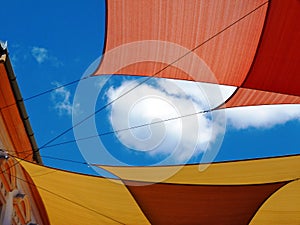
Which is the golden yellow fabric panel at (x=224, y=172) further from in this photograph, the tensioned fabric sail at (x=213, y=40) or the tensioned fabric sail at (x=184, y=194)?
the tensioned fabric sail at (x=213, y=40)

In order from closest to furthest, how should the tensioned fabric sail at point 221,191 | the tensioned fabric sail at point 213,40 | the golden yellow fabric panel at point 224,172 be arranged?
the tensioned fabric sail at point 213,40
the tensioned fabric sail at point 221,191
the golden yellow fabric panel at point 224,172

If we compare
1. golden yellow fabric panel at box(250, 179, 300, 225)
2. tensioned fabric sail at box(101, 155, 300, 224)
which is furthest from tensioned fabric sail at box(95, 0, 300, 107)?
golden yellow fabric panel at box(250, 179, 300, 225)

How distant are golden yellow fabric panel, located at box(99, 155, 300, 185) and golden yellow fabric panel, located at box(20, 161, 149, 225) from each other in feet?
0.97

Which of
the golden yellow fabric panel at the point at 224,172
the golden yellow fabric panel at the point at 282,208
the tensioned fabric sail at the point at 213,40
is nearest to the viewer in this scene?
the tensioned fabric sail at the point at 213,40

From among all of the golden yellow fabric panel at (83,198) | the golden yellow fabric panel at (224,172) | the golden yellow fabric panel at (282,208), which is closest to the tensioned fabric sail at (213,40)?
the golden yellow fabric panel at (224,172)

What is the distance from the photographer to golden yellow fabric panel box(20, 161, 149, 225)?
5297 mm

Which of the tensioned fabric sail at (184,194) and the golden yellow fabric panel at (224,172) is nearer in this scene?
the tensioned fabric sail at (184,194)

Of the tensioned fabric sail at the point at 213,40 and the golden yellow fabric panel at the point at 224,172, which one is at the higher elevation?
the tensioned fabric sail at the point at 213,40

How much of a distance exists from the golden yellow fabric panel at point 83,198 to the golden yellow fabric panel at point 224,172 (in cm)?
30

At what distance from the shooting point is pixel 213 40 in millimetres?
4727

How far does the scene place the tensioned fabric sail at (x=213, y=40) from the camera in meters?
4.27

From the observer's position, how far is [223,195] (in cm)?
523

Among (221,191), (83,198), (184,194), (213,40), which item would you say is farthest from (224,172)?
(83,198)

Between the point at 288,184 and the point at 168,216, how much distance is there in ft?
5.56
